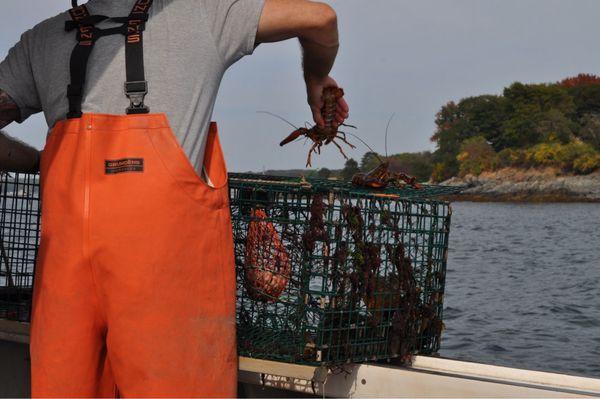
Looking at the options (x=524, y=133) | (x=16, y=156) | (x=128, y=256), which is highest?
(x=524, y=133)

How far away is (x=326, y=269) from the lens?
387 cm

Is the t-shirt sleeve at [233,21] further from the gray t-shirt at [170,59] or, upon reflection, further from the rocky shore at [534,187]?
the rocky shore at [534,187]

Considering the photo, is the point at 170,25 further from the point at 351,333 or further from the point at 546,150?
the point at 546,150

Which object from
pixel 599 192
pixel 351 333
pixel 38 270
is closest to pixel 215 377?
pixel 38 270

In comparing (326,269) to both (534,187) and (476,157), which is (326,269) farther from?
(476,157)

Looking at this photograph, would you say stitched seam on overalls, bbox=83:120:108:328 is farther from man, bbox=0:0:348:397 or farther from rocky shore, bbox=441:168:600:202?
rocky shore, bbox=441:168:600:202

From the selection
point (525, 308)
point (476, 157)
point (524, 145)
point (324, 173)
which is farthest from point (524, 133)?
point (324, 173)

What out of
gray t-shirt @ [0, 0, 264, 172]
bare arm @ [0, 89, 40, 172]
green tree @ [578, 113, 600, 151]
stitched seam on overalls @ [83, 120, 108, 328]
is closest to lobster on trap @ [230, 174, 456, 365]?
gray t-shirt @ [0, 0, 264, 172]

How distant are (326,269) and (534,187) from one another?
98.3m

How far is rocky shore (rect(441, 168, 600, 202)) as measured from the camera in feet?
306

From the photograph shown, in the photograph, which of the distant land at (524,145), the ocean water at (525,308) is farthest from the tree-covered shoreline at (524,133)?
the ocean water at (525,308)

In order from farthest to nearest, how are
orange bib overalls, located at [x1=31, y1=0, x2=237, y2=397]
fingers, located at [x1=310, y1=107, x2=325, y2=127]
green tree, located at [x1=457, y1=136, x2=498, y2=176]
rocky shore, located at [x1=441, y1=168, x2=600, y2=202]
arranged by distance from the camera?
green tree, located at [x1=457, y1=136, x2=498, y2=176], rocky shore, located at [x1=441, y1=168, x2=600, y2=202], fingers, located at [x1=310, y1=107, x2=325, y2=127], orange bib overalls, located at [x1=31, y1=0, x2=237, y2=397]

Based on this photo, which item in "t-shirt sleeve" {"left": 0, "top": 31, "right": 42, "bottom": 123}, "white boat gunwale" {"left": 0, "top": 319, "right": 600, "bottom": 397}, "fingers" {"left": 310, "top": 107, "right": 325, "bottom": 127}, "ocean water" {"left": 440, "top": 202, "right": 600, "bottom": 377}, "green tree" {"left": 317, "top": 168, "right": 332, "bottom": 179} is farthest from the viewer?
"ocean water" {"left": 440, "top": 202, "right": 600, "bottom": 377}

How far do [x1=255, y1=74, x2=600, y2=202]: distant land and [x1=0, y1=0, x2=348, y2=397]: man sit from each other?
8850cm
